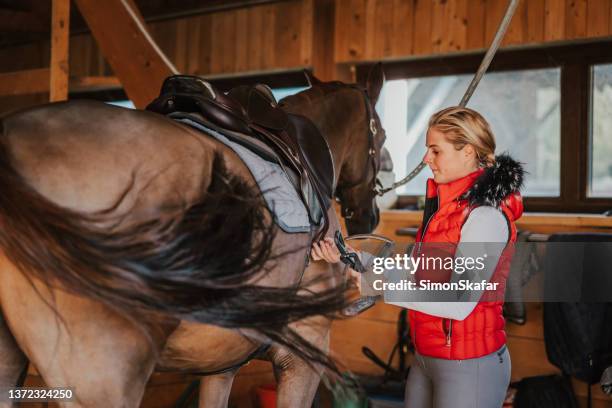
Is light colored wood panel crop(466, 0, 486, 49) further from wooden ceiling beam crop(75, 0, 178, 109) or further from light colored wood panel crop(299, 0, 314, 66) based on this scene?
wooden ceiling beam crop(75, 0, 178, 109)

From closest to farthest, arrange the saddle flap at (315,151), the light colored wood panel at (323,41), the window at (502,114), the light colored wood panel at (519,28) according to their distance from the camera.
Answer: the saddle flap at (315,151) → the light colored wood panel at (519,28) → the window at (502,114) → the light colored wood panel at (323,41)

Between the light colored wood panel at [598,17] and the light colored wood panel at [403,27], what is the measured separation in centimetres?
98

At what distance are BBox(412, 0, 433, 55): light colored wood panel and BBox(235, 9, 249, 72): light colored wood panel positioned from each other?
124 cm

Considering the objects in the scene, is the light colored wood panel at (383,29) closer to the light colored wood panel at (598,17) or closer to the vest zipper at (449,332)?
the light colored wood panel at (598,17)

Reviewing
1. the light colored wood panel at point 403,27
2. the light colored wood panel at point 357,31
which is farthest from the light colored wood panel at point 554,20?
the light colored wood panel at point 357,31

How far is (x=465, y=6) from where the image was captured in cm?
401

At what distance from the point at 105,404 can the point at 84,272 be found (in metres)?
0.23

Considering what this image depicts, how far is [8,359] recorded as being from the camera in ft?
4.51

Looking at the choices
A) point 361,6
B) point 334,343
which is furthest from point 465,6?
point 334,343

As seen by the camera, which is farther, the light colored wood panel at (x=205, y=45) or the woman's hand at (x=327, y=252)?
the light colored wood panel at (x=205, y=45)

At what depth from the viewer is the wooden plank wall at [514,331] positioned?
11.4 ft

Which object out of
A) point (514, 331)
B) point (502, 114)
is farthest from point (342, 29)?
point (514, 331)

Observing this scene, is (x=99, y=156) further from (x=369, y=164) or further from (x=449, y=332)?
(x=369, y=164)

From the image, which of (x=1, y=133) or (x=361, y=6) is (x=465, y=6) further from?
(x=1, y=133)
